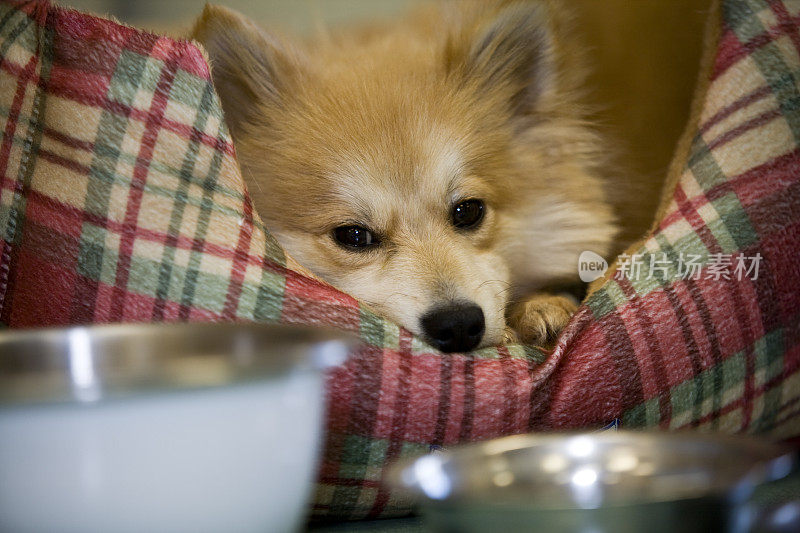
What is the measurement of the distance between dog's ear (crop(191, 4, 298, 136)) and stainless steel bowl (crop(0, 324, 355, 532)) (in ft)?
3.02

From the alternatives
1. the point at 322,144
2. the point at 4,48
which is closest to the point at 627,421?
the point at 322,144

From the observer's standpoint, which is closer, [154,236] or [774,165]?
[154,236]

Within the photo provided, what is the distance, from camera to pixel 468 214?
177 cm

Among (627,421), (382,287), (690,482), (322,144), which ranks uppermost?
(322,144)

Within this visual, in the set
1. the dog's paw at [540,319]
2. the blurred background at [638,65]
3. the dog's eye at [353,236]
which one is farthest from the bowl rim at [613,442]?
the blurred background at [638,65]

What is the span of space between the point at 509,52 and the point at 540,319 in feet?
2.08

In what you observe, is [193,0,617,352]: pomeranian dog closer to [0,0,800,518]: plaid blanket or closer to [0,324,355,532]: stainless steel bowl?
[0,0,800,518]: plaid blanket

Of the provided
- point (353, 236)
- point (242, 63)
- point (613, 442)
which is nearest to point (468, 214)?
point (353, 236)

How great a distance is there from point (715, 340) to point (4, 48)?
4.23ft

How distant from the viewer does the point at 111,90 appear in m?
1.31

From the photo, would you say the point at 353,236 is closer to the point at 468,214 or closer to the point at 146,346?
the point at 468,214

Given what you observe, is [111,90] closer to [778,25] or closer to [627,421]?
[627,421]

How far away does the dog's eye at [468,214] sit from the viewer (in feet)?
5.76

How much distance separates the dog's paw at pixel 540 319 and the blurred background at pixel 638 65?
16.3 inches
